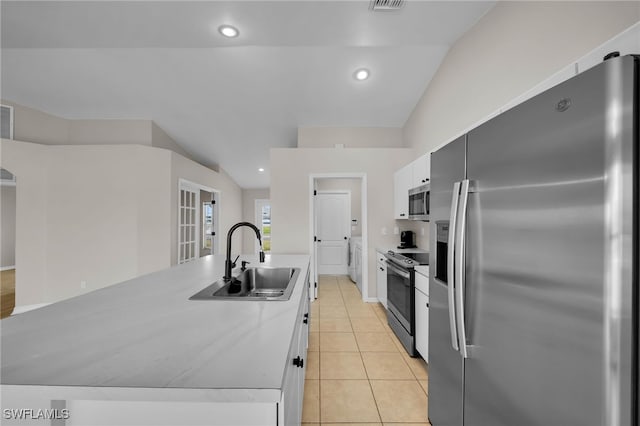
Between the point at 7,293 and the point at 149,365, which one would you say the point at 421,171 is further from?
the point at 7,293

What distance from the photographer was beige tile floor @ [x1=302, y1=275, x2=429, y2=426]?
5.90ft

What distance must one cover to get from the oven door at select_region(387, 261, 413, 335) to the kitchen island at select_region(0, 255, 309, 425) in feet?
5.85

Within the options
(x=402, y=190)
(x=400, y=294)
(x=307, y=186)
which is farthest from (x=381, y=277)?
Result: (x=307, y=186)

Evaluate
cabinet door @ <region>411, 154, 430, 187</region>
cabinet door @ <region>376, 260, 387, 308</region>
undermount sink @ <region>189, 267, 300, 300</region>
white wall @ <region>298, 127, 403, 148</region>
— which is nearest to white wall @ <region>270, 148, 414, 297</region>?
cabinet door @ <region>376, 260, 387, 308</region>

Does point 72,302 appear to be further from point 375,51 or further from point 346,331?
point 375,51

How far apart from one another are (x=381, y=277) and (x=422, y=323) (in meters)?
1.43

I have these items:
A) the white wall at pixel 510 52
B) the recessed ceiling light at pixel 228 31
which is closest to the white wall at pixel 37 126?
the recessed ceiling light at pixel 228 31

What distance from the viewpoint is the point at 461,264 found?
107 centimetres

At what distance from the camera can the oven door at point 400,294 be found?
251 centimetres

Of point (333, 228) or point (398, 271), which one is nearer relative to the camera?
point (398, 271)

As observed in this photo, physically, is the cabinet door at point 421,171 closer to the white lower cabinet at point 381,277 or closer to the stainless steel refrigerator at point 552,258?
the white lower cabinet at point 381,277

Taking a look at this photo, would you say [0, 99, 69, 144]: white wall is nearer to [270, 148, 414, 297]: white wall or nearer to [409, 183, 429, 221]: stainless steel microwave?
[270, 148, 414, 297]: white wall

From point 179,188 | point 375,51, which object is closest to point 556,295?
point 375,51

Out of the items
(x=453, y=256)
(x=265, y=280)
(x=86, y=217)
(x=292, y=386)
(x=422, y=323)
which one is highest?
(x=86, y=217)
